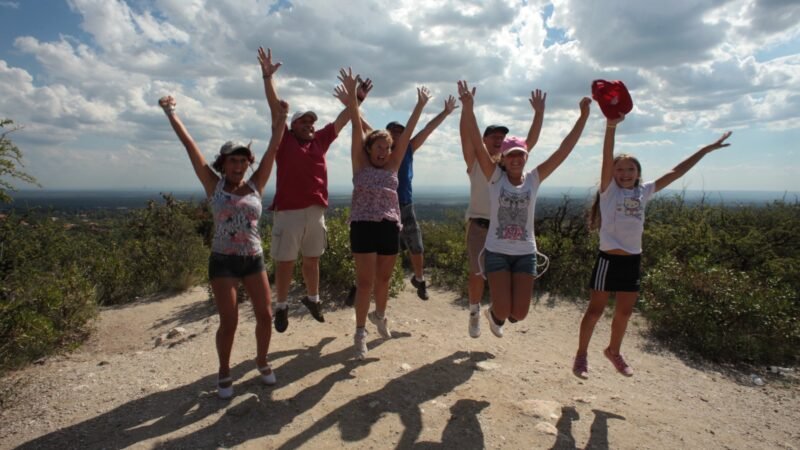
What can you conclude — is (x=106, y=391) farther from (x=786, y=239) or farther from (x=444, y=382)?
(x=786, y=239)

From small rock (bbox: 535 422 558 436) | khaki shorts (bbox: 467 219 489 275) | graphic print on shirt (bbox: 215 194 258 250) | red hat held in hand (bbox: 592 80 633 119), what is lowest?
small rock (bbox: 535 422 558 436)

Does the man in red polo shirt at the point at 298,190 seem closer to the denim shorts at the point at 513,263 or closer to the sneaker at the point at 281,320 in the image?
the sneaker at the point at 281,320

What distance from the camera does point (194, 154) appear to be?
3744mm

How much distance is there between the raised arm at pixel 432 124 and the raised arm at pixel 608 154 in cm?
155

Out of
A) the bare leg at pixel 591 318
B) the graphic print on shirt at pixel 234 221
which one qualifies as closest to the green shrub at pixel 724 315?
the bare leg at pixel 591 318

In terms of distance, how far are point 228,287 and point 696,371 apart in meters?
5.08

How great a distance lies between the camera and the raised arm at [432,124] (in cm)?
501

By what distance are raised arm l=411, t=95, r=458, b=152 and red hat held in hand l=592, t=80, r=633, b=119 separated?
1405 millimetres

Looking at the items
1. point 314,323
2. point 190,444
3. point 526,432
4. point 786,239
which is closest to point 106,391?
point 190,444

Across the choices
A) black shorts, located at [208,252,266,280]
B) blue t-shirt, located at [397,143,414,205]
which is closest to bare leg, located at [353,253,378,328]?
black shorts, located at [208,252,266,280]

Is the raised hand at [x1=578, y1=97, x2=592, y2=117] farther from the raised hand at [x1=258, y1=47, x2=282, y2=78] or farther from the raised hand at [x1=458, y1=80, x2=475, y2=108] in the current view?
the raised hand at [x1=258, y1=47, x2=282, y2=78]

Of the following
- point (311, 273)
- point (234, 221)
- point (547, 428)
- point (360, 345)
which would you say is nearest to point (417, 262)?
point (311, 273)

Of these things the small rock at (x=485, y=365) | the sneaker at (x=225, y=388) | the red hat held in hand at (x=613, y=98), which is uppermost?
the red hat held in hand at (x=613, y=98)

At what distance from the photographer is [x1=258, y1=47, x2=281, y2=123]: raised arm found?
13.5 ft
